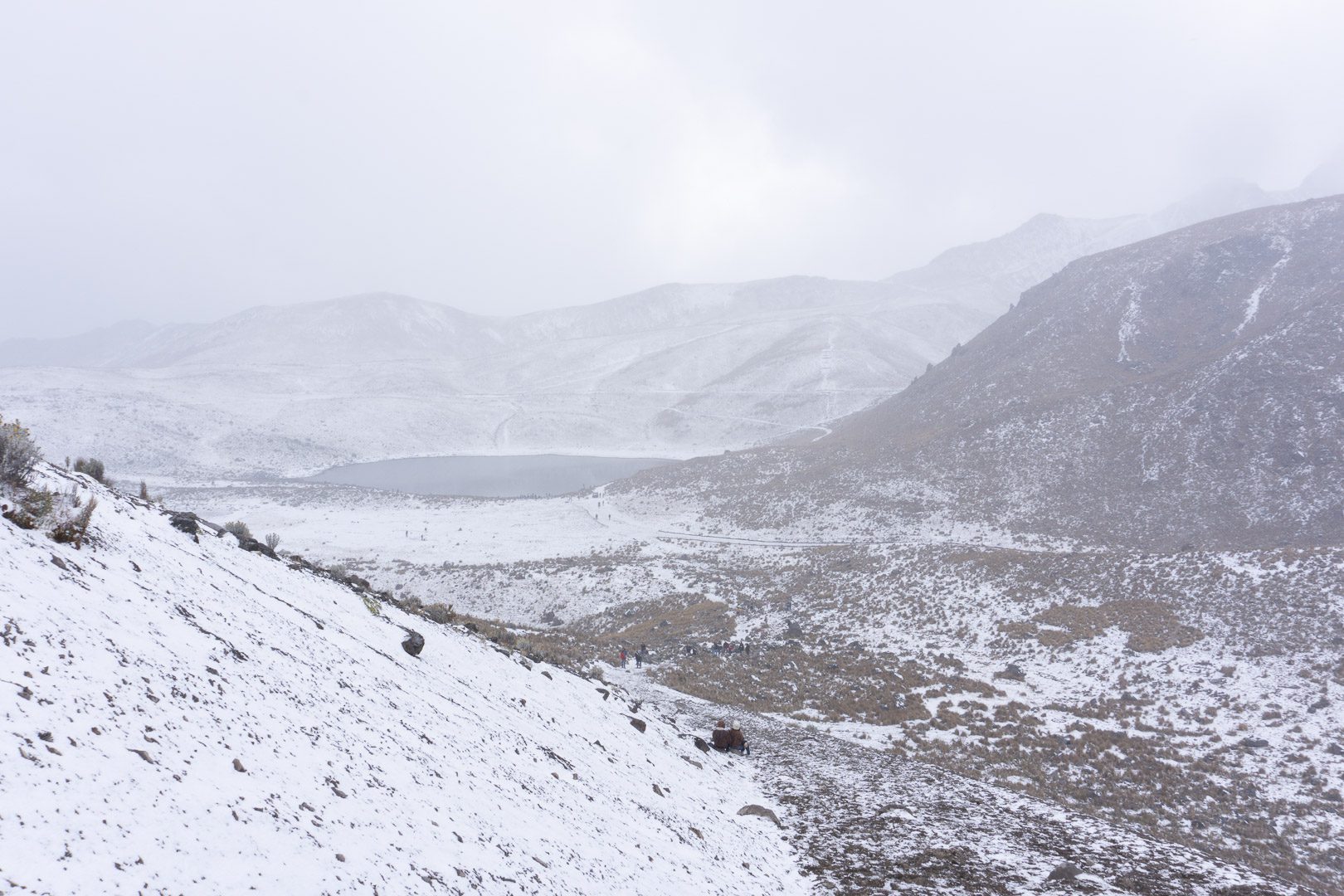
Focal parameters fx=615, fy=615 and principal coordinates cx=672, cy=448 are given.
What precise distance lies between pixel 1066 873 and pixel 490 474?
87.5 metres

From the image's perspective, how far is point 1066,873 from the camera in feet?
33.5

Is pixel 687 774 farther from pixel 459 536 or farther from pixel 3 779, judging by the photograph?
pixel 459 536

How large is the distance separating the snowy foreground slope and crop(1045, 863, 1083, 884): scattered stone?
4.27 metres

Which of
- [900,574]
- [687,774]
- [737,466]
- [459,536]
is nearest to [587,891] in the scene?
[687,774]

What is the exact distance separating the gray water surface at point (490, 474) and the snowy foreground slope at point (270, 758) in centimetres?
6301

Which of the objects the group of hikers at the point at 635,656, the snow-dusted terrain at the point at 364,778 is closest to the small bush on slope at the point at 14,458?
the snow-dusted terrain at the point at 364,778

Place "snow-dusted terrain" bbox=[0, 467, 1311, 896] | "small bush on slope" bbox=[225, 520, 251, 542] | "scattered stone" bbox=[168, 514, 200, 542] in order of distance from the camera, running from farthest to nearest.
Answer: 1. "small bush on slope" bbox=[225, 520, 251, 542]
2. "scattered stone" bbox=[168, 514, 200, 542]
3. "snow-dusted terrain" bbox=[0, 467, 1311, 896]

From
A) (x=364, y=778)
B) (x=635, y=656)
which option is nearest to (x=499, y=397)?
(x=635, y=656)

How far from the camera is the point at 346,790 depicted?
21.6 feet

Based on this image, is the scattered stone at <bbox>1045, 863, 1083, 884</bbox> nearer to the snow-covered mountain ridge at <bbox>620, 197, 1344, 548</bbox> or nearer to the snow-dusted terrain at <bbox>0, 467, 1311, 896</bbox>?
the snow-dusted terrain at <bbox>0, 467, 1311, 896</bbox>

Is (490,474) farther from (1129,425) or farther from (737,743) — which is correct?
(737,743)

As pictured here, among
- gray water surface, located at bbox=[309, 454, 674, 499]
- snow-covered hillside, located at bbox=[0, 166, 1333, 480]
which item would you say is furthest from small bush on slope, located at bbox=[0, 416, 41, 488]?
snow-covered hillside, located at bbox=[0, 166, 1333, 480]

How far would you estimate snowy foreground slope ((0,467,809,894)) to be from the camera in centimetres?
448

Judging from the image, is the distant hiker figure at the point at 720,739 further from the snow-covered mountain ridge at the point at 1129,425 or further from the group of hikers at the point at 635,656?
the snow-covered mountain ridge at the point at 1129,425
